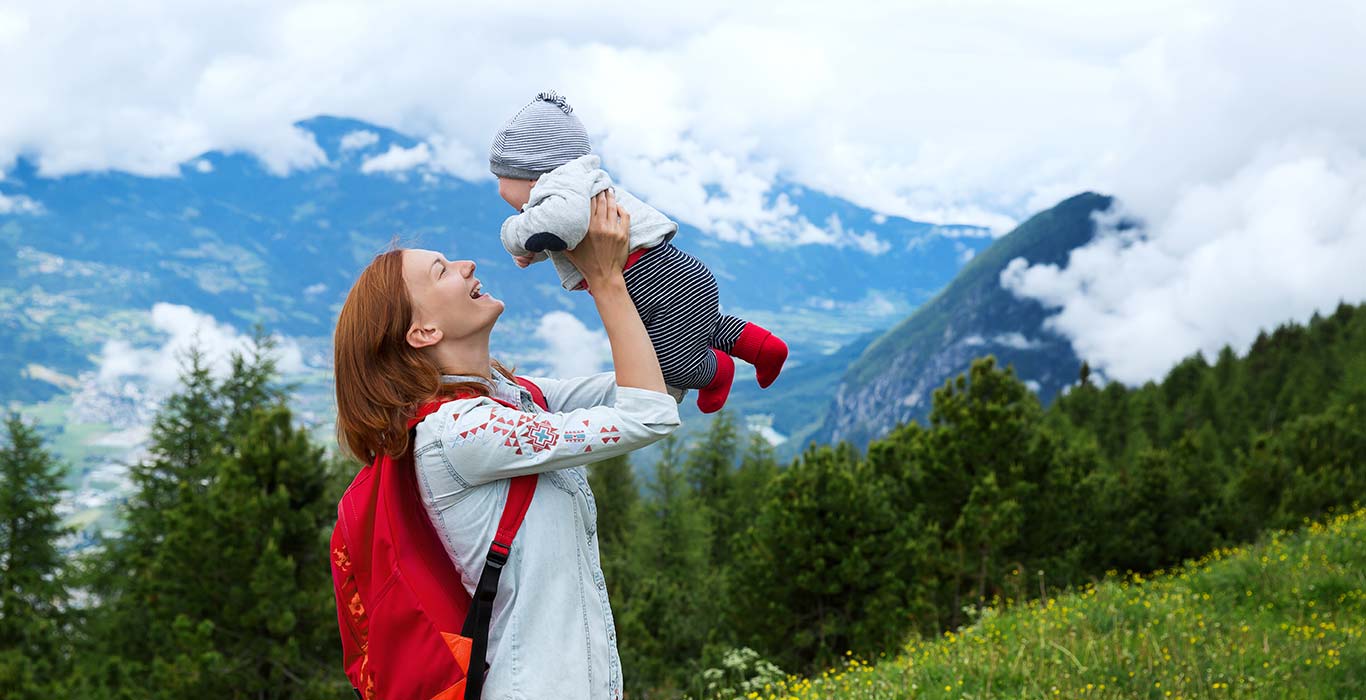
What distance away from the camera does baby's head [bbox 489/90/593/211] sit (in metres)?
2.78

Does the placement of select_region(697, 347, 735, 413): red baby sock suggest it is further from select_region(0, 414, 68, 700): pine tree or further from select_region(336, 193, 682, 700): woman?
select_region(0, 414, 68, 700): pine tree

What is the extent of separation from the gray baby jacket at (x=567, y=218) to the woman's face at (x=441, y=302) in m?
0.16

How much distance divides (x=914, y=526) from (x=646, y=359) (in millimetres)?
24400

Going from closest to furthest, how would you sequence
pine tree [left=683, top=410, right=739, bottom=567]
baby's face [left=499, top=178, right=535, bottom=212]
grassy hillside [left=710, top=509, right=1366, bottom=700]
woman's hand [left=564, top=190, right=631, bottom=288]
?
1. woman's hand [left=564, top=190, right=631, bottom=288]
2. baby's face [left=499, top=178, right=535, bottom=212]
3. grassy hillside [left=710, top=509, right=1366, bottom=700]
4. pine tree [left=683, top=410, right=739, bottom=567]

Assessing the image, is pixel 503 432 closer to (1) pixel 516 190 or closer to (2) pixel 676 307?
(2) pixel 676 307

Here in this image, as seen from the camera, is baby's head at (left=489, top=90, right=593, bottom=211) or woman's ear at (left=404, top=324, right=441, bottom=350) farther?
baby's head at (left=489, top=90, right=593, bottom=211)

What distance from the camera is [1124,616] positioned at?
7250 mm

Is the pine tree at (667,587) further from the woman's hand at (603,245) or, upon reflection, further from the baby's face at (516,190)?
the woman's hand at (603,245)

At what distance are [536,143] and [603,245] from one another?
1.40ft

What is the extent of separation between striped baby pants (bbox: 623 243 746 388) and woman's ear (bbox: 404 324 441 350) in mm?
533

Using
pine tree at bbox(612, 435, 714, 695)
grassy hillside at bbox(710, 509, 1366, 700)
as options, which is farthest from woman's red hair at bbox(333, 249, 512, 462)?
pine tree at bbox(612, 435, 714, 695)

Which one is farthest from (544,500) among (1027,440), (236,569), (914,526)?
(1027,440)

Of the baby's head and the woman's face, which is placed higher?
the baby's head

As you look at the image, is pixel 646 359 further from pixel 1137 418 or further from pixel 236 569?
pixel 1137 418
